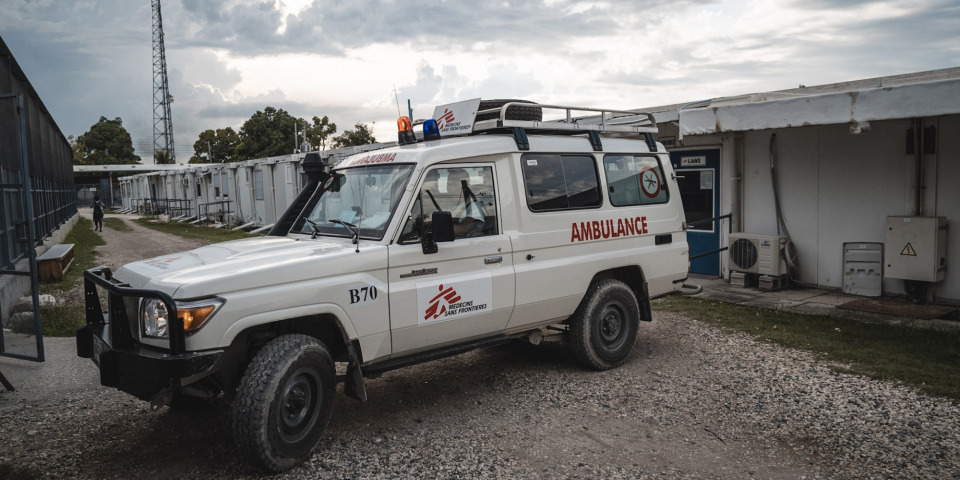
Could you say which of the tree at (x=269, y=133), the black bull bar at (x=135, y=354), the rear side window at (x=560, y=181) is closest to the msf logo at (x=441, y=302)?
the rear side window at (x=560, y=181)

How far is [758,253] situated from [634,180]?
450 centimetres

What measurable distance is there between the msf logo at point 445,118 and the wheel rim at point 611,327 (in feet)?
7.68

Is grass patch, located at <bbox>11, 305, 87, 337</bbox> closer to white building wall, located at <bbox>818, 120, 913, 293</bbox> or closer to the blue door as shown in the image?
the blue door

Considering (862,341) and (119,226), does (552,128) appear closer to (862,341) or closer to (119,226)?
(862,341)

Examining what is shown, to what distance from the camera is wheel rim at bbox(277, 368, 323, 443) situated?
4.21 meters

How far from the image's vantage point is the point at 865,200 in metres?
9.41

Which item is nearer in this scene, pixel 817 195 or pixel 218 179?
pixel 817 195

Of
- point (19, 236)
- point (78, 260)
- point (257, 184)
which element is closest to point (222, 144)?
point (257, 184)

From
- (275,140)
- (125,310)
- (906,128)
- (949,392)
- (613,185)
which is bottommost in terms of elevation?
(949,392)

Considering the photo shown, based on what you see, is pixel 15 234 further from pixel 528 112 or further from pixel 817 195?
pixel 817 195

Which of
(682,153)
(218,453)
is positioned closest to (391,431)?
(218,453)

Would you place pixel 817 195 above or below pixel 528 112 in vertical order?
below

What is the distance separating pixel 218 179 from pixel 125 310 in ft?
96.3

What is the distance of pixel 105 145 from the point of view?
267 ft
